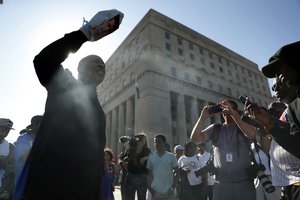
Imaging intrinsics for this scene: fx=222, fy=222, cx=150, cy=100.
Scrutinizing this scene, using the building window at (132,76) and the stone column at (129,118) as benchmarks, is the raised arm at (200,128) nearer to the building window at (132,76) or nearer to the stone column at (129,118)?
the stone column at (129,118)

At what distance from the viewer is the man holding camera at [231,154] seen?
10.4ft

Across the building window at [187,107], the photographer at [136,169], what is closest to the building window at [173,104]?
the building window at [187,107]

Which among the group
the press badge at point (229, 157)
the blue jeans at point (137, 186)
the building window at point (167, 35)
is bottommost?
the blue jeans at point (137, 186)

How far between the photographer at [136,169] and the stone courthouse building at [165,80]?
19566 millimetres

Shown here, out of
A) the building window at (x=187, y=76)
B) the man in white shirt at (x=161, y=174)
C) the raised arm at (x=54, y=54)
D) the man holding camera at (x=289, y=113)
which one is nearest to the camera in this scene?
the raised arm at (x=54, y=54)

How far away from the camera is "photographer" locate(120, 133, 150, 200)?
5695 mm

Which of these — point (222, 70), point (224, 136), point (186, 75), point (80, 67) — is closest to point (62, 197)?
point (80, 67)

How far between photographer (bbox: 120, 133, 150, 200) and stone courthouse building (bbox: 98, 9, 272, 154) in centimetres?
1957

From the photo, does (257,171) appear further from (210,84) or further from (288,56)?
(210,84)

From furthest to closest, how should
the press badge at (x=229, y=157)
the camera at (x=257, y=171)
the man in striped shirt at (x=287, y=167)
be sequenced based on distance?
the press badge at (x=229, y=157)
the camera at (x=257, y=171)
the man in striped shirt at (x=287, y=167)

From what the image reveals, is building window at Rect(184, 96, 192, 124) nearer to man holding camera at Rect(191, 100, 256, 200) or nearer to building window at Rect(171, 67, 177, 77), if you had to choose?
building window at Rect(171, 67, 177, 77)

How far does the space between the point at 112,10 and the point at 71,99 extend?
2.55 ft

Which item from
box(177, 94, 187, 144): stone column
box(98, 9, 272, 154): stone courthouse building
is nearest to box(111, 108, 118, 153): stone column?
box(98, 9, 272, 154): stone courthouse building

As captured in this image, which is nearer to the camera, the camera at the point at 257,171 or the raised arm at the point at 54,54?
the raised arm at the point at 54,54
